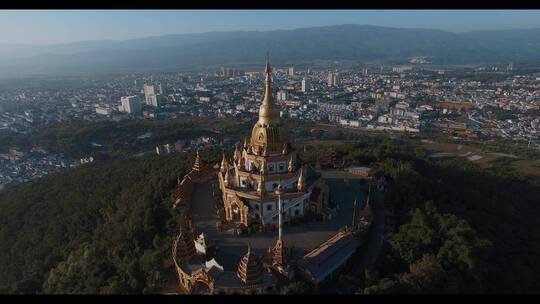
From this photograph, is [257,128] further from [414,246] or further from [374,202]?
[414,246]

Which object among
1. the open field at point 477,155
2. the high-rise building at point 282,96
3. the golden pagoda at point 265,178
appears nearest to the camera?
the golden pagoda at point 265,178

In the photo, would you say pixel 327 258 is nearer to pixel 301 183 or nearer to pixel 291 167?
pixel 301 183

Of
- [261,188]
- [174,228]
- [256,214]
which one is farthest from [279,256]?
[174,228]

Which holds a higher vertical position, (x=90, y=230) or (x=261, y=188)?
(x=261, y=188)

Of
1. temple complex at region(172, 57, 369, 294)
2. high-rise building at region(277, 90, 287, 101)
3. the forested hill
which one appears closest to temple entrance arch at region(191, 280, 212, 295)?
temple complex at region(172, 57, 369, 294)

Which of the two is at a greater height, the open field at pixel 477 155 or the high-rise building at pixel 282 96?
the high-rise building at pixel 282 96

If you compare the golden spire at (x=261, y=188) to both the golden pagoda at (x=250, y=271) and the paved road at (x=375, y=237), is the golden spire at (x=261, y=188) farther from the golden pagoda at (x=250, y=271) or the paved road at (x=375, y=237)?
the paved road at (x=375, y=237)

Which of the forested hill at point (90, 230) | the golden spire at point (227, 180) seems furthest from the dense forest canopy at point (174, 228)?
the golden spire at point (227, 180)

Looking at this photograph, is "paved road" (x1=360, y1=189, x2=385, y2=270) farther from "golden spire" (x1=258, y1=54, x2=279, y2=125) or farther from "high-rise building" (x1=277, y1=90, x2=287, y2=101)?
"high-rise building" (x1=277, y1=90, x2=287, y2=101)
